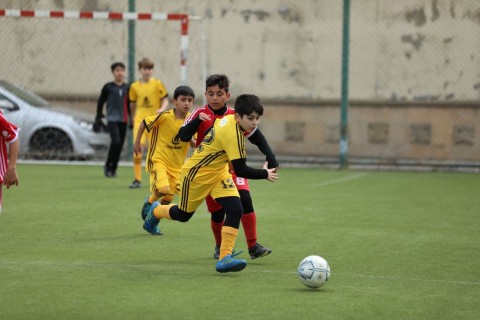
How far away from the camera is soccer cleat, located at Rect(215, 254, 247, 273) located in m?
8.07

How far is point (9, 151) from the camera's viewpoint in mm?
8000

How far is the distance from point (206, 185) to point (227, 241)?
0.57 metres

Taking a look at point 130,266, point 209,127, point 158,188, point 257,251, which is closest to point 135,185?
point 158,188

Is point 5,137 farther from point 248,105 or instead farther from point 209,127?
point 209,127

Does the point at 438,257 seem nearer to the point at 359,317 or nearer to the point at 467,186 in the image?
the point at 359,317

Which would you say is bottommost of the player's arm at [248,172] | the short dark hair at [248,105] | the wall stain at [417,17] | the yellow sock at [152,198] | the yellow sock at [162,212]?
the yellow sock at [152,198]

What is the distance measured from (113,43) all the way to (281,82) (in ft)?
12.4

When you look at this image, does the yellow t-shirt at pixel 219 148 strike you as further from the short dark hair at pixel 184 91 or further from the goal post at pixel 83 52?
the goal post at pixel 83 52

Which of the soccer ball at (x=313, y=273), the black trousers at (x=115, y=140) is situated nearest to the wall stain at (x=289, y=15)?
the black trousers at (x=115, y=140)

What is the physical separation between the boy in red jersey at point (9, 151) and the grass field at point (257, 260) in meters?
0.73

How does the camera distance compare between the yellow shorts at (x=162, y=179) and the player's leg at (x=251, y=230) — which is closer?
the player's leg at (x=251, y=230)

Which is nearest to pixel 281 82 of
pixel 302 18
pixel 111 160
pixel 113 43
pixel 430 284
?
pixel 302 18

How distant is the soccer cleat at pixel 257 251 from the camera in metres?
8.87

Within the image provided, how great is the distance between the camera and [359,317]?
266 inches
